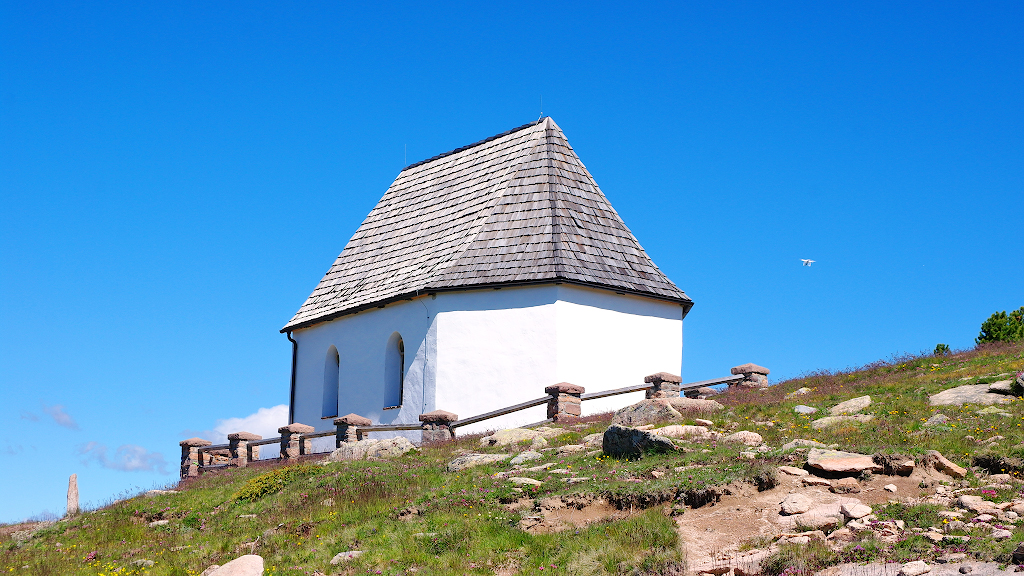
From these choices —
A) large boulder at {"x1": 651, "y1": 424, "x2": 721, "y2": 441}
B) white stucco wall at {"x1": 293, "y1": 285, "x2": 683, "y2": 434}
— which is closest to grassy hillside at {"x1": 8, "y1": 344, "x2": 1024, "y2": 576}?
large boulder at {"x1": 651, "y1": 424, "x2": 721, "y2": 441}

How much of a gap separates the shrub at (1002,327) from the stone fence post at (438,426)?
18.5 m

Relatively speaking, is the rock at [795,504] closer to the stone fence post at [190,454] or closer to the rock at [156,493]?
Result: the rock at [156,493]

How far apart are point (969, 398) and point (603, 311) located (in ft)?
38.4

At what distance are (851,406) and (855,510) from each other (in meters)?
7.74

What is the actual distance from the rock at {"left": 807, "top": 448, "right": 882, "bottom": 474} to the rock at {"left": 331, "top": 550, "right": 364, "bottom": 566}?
687cm

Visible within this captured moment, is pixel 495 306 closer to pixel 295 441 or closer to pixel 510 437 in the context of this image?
pixel 295 441

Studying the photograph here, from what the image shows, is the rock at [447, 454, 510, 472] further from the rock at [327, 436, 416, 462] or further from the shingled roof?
the shingled roof

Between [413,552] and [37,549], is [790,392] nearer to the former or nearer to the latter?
[413,552]

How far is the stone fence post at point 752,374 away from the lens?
86.4 ft

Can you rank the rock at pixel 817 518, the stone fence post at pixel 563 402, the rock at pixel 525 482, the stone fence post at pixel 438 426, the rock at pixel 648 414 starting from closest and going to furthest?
the rock at pixel 817 518 < the rock at pixel 525 482 < the rock at pixel 648 414 < the stone fence post at pixel 563 402 < the stone fence post at pixel 438 426

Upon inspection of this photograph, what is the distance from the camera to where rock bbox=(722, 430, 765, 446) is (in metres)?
17.6

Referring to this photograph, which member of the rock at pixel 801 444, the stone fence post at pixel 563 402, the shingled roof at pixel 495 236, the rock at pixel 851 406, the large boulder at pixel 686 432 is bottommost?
the rock at pixel 801 444

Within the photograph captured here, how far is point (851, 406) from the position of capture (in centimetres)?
2017

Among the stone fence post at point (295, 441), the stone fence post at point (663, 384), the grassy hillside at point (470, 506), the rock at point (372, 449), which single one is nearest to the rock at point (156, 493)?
the grassy hillside at point (470, 506)
